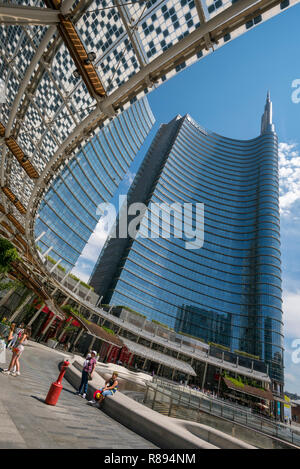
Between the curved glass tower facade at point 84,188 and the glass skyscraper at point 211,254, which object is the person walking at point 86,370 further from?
the glass skyscraper at point 211,254

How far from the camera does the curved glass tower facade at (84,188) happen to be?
63125mm

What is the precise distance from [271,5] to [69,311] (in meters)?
29.6

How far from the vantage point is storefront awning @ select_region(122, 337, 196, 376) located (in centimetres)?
3869

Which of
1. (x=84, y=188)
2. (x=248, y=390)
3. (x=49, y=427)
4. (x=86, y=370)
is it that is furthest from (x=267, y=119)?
(x=49, y=427)

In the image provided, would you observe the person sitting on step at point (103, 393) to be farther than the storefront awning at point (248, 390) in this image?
No

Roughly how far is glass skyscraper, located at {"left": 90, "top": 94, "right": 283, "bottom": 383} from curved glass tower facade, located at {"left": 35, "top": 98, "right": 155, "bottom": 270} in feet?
44.0

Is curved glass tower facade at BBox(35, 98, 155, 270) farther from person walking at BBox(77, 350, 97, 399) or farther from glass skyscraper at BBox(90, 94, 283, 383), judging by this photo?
person walking at BBox(77, 350, 97, 399)

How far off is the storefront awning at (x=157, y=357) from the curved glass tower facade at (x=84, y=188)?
33.8m

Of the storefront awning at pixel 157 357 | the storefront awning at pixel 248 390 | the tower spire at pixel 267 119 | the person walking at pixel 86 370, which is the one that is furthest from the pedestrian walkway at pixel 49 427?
the tower spire at pixel 267 119

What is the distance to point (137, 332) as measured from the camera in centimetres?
4622

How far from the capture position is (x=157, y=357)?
42.2 metres

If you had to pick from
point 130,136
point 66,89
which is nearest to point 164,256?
point 130,136

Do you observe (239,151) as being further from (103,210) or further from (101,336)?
(101,336)

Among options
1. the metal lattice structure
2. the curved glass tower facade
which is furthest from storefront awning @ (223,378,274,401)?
the curved glass tower facade
